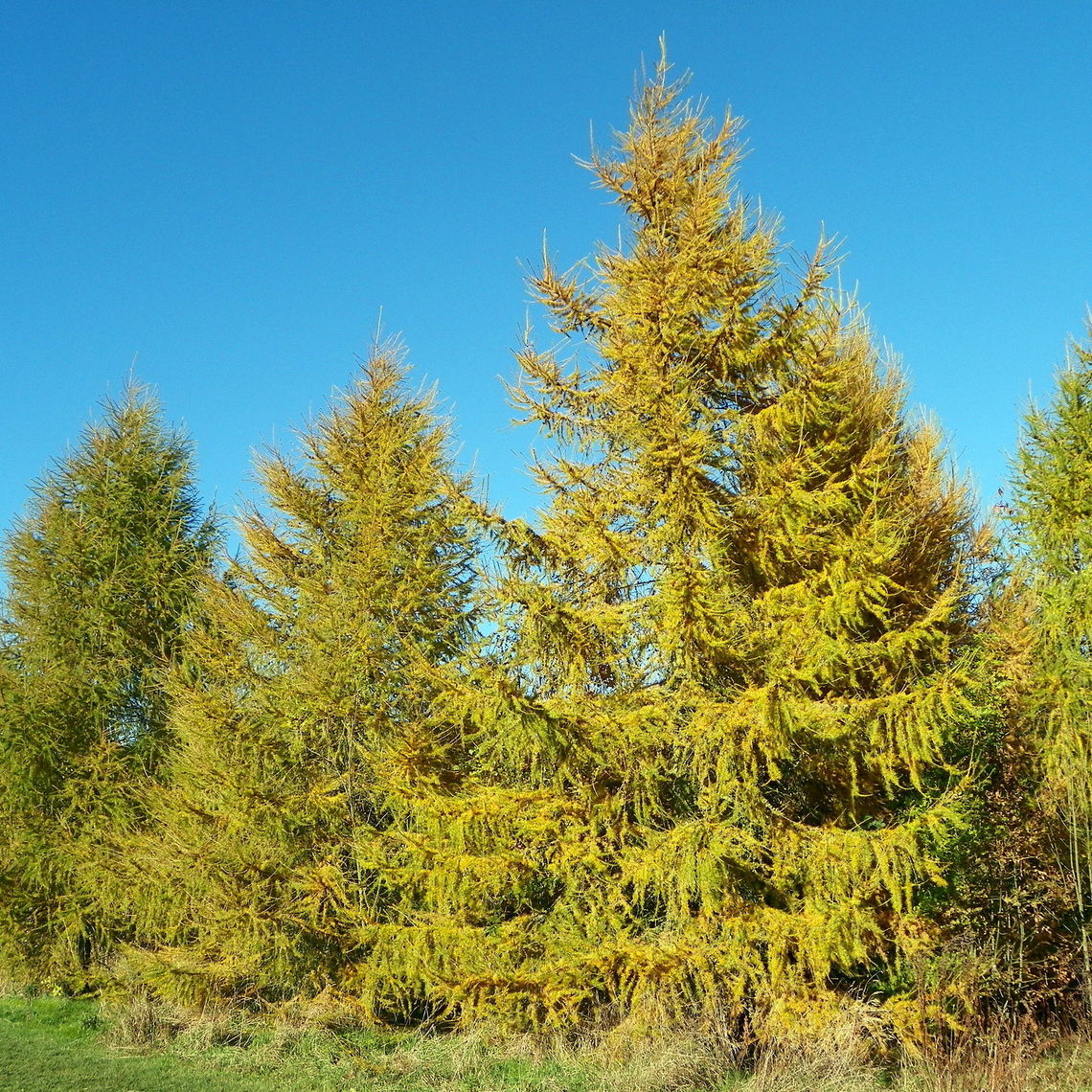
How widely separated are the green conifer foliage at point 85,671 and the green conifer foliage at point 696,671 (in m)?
6.25

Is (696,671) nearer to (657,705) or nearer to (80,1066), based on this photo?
(657,705)

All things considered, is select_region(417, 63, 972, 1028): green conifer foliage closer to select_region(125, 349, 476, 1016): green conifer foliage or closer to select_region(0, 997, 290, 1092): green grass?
select_region(125, 349, 476, 1016): green conifer foliage

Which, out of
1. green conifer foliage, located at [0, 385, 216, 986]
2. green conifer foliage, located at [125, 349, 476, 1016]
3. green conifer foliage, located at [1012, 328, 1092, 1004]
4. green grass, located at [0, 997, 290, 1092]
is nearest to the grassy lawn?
green grass, located at [0, 997, 290, 1092]

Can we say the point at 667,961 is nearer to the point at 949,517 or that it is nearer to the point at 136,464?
the point at 949,517

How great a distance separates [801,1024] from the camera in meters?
7.17

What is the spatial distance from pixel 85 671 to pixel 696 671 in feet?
30.8

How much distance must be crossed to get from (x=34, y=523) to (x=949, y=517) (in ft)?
41.7

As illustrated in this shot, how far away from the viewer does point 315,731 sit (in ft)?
33.6

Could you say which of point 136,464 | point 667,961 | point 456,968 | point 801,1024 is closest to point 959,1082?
point 801,1024

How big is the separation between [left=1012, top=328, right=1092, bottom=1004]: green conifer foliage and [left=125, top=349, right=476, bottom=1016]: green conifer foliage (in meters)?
5.68

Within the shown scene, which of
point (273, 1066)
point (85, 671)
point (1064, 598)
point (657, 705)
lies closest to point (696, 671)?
point (657, 705)

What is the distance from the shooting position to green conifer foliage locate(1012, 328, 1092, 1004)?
27.0 feet

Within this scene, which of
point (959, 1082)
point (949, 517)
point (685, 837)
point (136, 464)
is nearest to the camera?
point (959, 1082)

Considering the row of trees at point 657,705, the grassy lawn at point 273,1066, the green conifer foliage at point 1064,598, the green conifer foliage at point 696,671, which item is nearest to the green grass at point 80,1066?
the grassy lawn at point 273,1066
